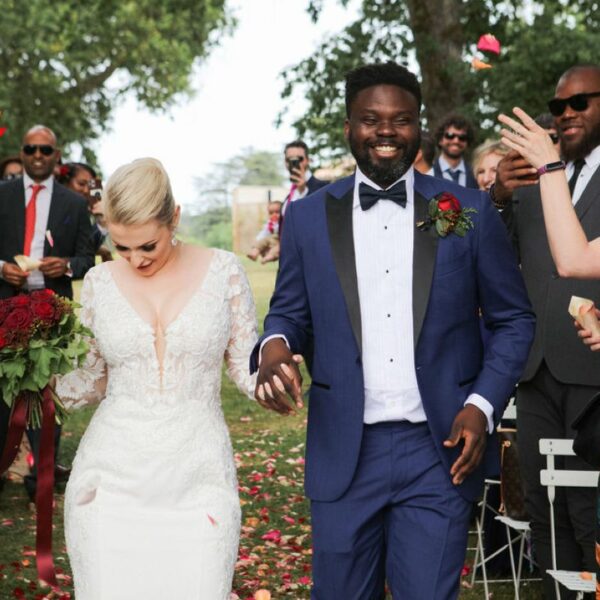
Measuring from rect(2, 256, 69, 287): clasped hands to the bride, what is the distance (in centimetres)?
430

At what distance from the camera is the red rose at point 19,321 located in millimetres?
4797

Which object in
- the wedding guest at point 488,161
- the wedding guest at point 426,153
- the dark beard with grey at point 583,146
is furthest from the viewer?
the wedding guest at point 426,153

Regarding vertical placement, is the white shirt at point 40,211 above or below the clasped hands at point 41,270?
above

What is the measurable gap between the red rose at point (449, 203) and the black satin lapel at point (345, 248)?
340 millimetres

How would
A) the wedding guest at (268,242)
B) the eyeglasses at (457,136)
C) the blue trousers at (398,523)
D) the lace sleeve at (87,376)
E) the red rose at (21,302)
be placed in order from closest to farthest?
the blue trousers at (398,523) < the red rose at (21,302) < the lace sleeve at (87,376) < the eyeglasses at (457,136) < the wedding guest at (268,242)

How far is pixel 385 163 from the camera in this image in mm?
4387

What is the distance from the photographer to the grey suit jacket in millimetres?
5789

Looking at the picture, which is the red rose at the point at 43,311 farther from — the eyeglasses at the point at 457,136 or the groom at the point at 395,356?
the eyeglasses at the point at 457,136

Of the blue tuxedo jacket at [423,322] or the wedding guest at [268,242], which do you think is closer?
the blue tuxedo jacket at [423,322]

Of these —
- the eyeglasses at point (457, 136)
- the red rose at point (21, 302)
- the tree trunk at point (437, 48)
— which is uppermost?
the tree trunk at point (437, 48)

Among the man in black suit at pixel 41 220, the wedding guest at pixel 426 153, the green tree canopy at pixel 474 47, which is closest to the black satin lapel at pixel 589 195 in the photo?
the wedding guest at pixel 426 153

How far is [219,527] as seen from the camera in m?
4.59

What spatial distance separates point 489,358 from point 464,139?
5.64 metres

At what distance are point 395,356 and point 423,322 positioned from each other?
0.54ft
